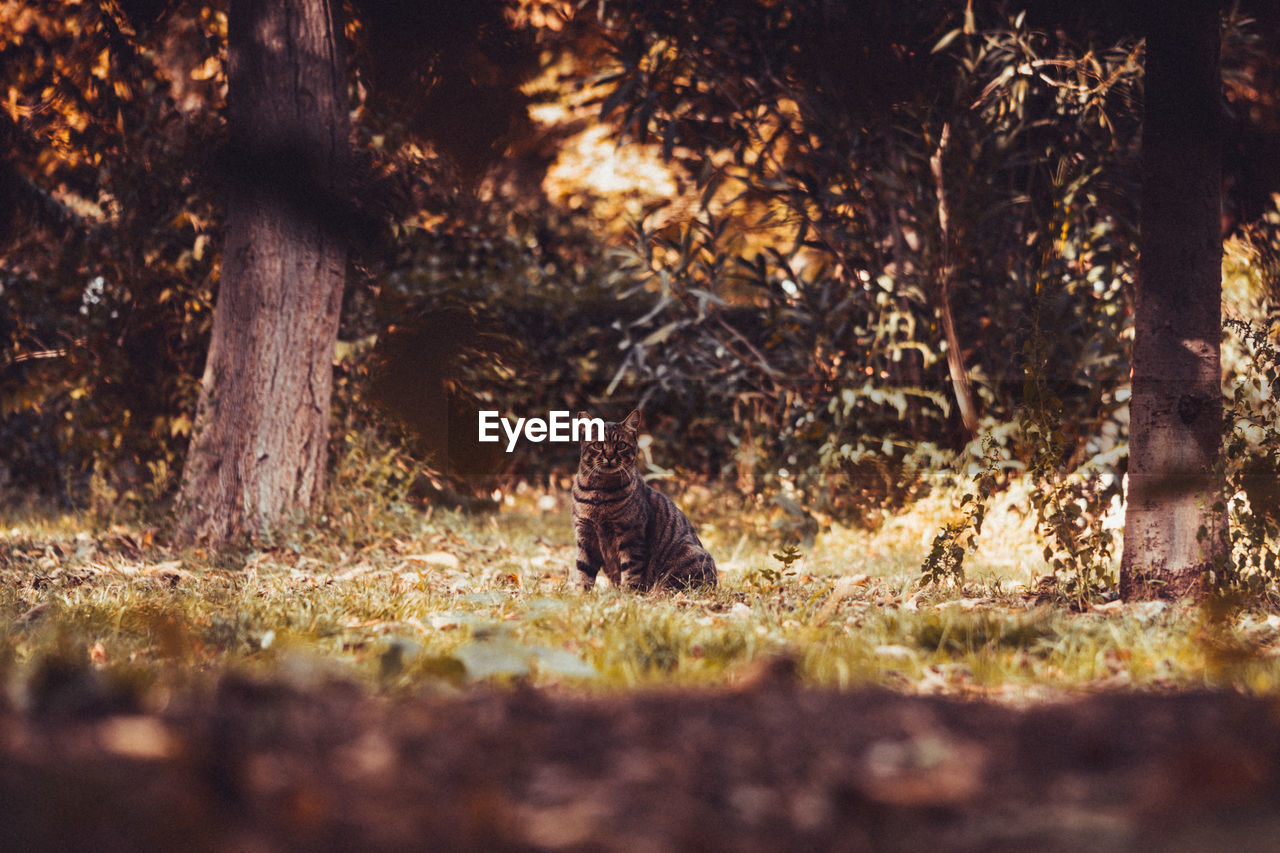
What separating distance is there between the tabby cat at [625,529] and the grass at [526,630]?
269 millimetres

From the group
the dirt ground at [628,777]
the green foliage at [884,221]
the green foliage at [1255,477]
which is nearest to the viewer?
the dirt ground at [628,777]

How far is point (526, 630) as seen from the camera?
2.95 m

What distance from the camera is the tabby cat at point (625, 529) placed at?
174 inches

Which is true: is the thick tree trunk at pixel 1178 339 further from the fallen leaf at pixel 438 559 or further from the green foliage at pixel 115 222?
the green foliage at pixel 115 222

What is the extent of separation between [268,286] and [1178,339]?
442cm

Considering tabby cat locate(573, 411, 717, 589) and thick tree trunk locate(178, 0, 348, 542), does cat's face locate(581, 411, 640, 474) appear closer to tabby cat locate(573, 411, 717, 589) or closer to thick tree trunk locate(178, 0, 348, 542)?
tabby cat locate(573, 411, 717, 589)

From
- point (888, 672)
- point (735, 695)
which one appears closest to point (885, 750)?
point (735, 695)

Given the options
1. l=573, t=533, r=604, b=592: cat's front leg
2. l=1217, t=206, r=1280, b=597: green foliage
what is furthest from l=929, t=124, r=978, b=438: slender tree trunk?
l=573, t=533, r=604, b=592: cat's front leg

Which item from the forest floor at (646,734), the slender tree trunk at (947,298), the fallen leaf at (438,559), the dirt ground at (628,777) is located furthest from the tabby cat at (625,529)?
the dirt ground at (628,777)

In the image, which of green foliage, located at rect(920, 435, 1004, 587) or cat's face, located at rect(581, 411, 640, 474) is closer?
green foliage, located at rect(920, 435, 1004, 587)

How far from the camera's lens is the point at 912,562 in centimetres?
532

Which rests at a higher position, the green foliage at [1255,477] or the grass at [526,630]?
the green foliage at [1255,477]

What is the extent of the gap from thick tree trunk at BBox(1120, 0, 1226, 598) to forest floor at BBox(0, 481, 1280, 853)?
0.33 m

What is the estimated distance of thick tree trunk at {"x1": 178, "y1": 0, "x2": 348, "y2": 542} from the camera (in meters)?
5.15
